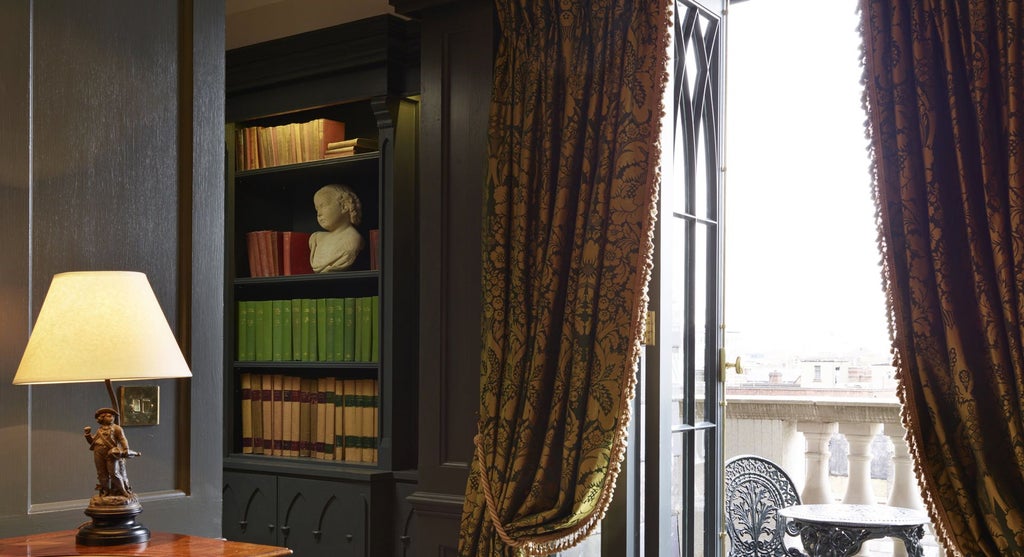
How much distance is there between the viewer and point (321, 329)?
14.6 ft

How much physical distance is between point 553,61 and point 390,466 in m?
1.79

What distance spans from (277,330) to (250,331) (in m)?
0.17

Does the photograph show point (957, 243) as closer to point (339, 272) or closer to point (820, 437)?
point (339, 272)

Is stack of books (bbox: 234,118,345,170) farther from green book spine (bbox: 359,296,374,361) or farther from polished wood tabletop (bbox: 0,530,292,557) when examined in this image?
polished wood tabletop (bbox: 0,530,292,557)

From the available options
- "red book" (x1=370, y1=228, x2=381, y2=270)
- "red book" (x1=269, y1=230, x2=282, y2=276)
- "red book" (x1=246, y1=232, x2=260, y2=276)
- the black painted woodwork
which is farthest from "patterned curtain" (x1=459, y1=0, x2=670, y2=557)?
"red book" (x1=246, y1=232, x2=260, y2=276)

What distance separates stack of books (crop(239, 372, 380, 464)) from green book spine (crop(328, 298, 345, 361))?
115mm

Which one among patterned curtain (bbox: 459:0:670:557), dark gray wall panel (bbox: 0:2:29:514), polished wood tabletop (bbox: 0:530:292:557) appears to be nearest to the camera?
polished wood tabletop (bbox: 0:530:292:557)

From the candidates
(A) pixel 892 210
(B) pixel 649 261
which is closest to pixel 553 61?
(B) pixel 649 261

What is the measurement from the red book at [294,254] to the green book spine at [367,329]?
0.47 metres

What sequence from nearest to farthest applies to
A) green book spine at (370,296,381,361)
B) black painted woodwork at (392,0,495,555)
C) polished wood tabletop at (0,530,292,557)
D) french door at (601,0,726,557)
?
polished wood tabletop at (0,530,292,557)
french door at (601,0,726,557)
black painted woodwork at (392,0,495,555)
green book spine at (370,296,381,361)

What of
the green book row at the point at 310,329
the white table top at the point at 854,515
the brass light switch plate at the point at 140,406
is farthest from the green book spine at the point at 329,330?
the white table top at the point at 854,515

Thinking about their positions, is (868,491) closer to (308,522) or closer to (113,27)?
(308,522)

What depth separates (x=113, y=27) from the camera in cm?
269

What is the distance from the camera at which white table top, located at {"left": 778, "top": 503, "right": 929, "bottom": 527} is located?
3648mm
